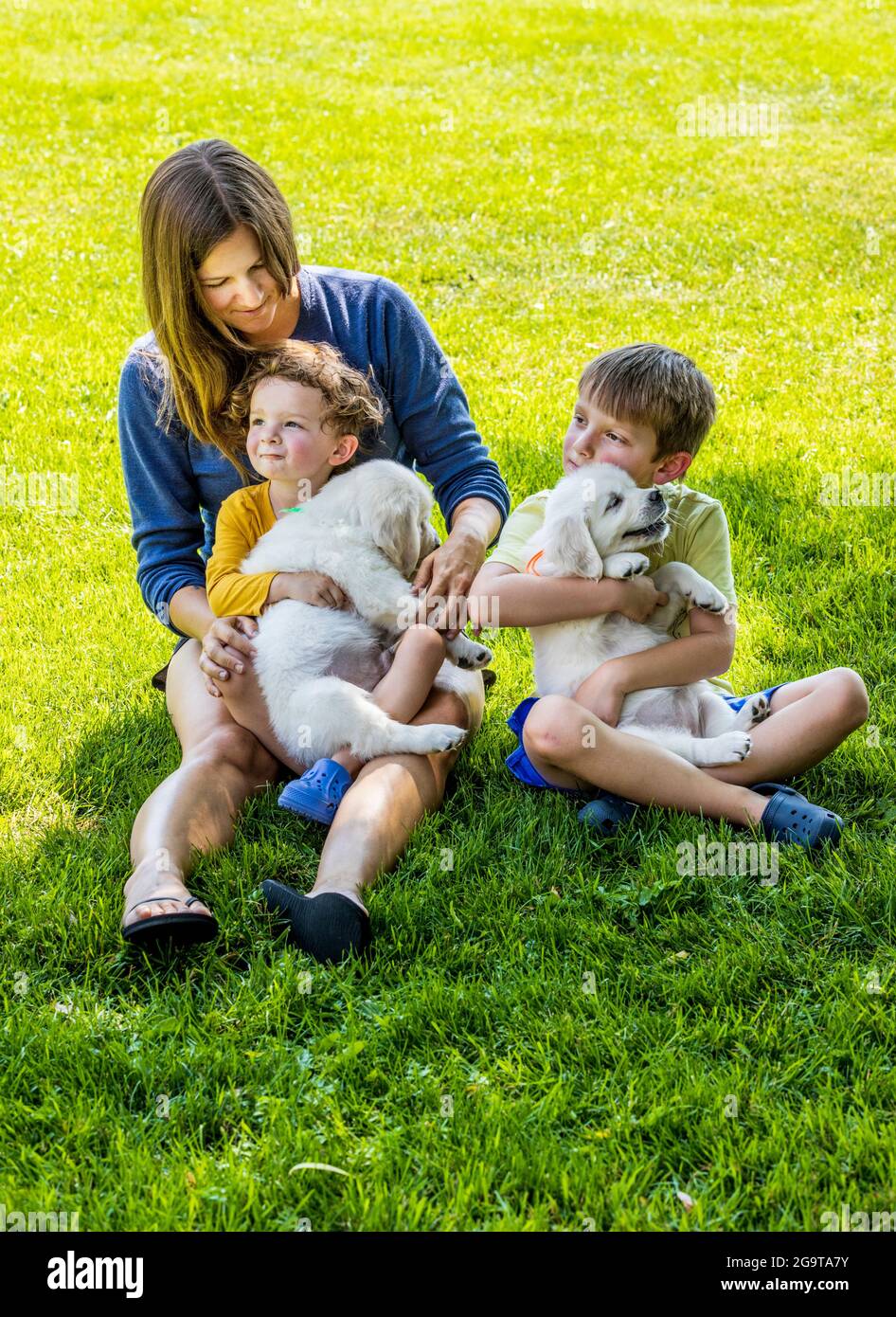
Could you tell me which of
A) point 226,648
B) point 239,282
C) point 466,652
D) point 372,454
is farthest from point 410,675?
point 239,282

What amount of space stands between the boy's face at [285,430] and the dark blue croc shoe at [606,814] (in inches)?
52.9

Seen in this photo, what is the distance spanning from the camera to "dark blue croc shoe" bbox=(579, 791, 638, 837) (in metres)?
3.55

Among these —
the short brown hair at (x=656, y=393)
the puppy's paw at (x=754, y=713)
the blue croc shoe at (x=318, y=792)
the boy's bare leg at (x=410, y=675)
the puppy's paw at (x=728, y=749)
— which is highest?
the short brown hair at (x=656, y=393)

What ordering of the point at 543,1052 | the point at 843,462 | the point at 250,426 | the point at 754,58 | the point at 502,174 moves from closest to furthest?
1. the point at 543,1052
2. the point at 250,426
3. the point at 843,462
4. the point at 502,174
5. the point at 754,58

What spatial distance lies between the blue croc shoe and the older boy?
0.56 metres

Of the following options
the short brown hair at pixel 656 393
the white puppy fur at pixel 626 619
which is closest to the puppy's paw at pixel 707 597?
the white puppy fur at pixel 626 619

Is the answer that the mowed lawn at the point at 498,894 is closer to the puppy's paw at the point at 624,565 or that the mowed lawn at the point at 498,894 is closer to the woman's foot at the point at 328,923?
the woman's foot at the point at 328,923

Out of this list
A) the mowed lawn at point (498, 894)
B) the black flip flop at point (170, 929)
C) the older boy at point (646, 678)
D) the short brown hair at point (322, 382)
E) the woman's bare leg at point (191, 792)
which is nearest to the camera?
the mowed lawn at point (498, 894)

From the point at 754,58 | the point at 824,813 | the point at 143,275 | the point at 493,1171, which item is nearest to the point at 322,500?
the point at 143,275

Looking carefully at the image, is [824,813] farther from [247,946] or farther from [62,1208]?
[62,1208]

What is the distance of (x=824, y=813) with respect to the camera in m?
3.37

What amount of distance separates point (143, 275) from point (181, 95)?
11260 mm

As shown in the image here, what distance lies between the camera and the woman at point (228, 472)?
3.28 metres

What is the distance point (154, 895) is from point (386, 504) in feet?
4.30
